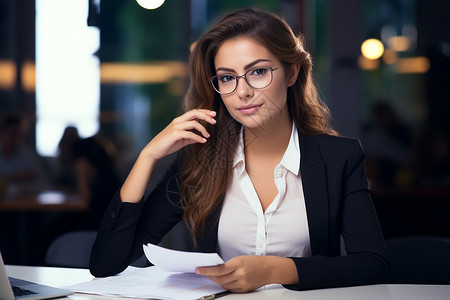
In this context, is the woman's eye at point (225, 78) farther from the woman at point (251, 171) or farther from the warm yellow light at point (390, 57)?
the warm yellow light at point (390, 57)

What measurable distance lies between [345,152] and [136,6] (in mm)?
3545

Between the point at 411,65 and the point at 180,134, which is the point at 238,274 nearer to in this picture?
the point at 180,134

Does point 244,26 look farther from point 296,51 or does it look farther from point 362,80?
point 362,80

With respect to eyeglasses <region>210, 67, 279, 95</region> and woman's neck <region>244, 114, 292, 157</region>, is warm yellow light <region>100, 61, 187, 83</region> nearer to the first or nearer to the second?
woman's neck <region>244, 114, 292, 157</region>

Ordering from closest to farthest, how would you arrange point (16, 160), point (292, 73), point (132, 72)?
1. point (292, 73)
2. point (16, 160)
3. point (132, 72)

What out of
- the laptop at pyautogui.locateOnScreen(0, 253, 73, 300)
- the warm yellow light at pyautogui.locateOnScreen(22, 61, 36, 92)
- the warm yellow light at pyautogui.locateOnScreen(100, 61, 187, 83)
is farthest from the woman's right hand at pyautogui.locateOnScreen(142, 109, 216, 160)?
the warm yellow light at pyautogui.locateOnScreen(22, 61, 36, 92)

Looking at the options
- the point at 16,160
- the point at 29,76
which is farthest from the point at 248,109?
the point at 29,76

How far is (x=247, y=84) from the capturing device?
1641mm

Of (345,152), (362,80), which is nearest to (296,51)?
(345,152)

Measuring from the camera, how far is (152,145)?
5.52 feet

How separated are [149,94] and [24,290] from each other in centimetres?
361

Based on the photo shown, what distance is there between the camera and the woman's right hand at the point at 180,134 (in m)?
1.63

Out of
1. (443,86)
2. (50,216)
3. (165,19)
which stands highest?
(165,19)

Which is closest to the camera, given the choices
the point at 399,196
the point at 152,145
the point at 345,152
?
the point at 152,145
